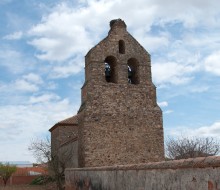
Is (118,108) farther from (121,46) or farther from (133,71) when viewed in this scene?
(121,46)

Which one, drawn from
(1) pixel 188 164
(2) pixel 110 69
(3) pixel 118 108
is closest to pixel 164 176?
(1) pixel 188 164

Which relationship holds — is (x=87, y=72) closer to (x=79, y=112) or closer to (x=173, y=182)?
(x=79, y=112)

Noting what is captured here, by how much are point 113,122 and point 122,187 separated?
8.07 meters

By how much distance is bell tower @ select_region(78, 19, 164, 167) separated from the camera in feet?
52.0

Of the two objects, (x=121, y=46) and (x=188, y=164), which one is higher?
(x=121, y=46)

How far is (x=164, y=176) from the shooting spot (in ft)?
19.2

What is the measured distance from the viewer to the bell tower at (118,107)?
15.8m

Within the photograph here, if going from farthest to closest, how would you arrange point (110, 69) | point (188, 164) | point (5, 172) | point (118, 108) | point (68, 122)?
point (5, 172), point (68, 122), point (110, 69), point (118, 108), point (188, 164)

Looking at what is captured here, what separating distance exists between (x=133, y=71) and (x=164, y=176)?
12.0 m

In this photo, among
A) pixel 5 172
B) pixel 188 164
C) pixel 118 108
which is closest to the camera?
pixel 188 164

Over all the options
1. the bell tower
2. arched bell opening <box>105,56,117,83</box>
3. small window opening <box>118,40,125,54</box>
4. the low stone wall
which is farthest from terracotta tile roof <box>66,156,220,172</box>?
small window opening <box>118,40,125,54</box>

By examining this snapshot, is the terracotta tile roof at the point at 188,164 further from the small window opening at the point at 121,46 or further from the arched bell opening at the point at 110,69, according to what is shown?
the small window opening at the point at 121,46

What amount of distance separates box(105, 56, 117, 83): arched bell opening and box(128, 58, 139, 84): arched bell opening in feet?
3.01

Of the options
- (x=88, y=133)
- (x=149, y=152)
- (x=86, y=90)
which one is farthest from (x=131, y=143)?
(x=86, y=90)
